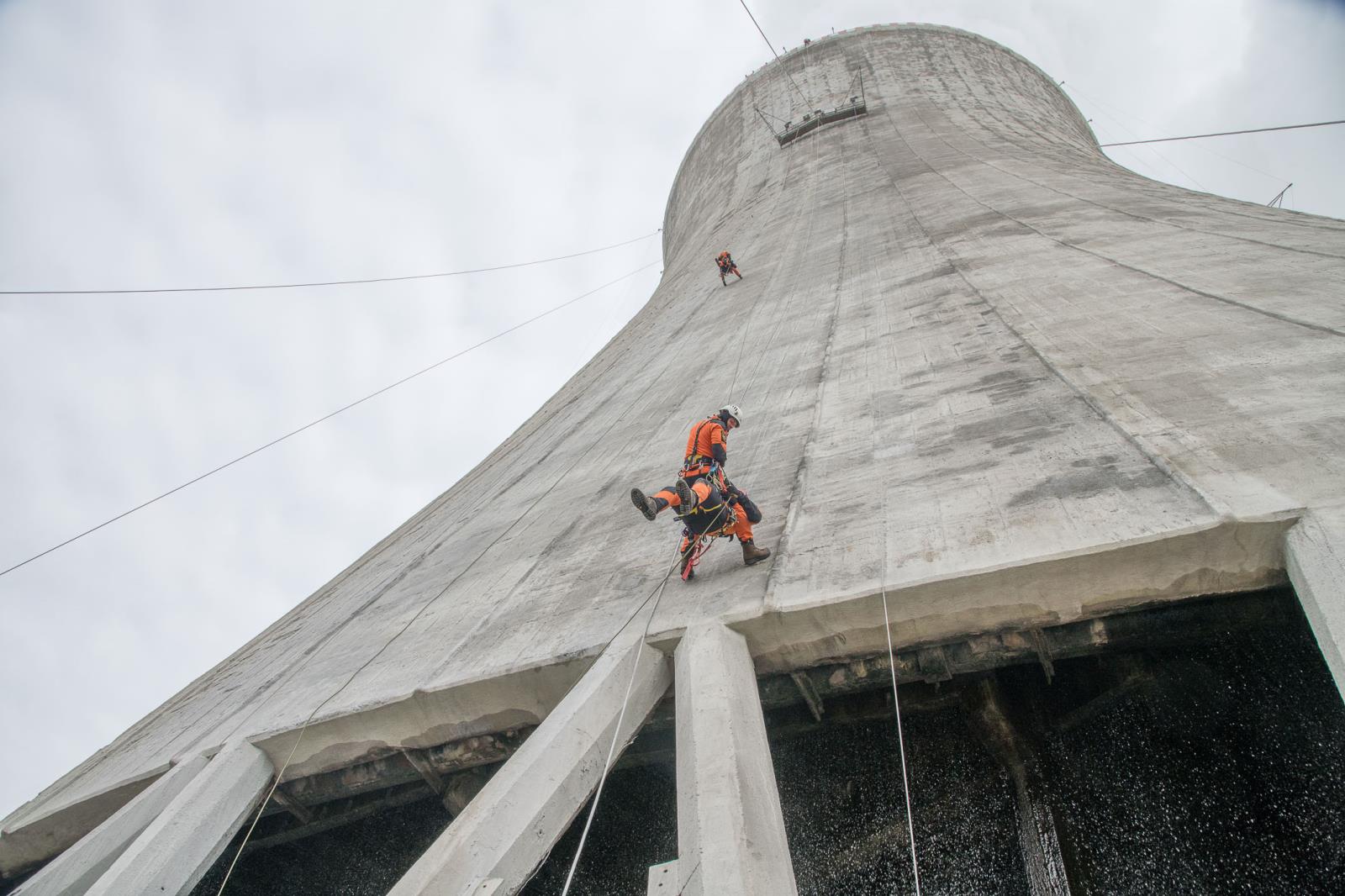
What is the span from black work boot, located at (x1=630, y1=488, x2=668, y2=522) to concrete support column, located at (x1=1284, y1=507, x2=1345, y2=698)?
201 centimetres

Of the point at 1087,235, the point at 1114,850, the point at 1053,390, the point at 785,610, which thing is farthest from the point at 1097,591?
the point at 1087,235

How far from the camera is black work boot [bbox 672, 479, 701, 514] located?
315cm

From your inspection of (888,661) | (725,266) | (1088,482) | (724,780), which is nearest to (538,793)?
(724,780)

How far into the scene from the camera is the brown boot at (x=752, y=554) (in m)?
3.18

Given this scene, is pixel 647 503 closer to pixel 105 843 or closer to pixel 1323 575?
pixel 1323 575

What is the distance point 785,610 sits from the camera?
267 cm

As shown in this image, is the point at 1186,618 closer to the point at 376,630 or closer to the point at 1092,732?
the point at 1092,732

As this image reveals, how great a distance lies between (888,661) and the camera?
268 cm

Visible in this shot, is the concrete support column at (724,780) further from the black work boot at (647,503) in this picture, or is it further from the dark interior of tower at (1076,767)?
the black work boot at (647,503)

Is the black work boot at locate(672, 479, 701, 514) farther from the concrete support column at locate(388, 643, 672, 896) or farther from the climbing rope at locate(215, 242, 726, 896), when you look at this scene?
the concrete support column at locate(388, 643, 672, 896)

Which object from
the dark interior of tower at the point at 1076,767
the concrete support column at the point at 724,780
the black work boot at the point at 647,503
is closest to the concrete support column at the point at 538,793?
the concrete support column at the point at 724,780

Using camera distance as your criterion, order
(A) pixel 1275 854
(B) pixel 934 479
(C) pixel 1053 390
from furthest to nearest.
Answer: (C) pixel 1053 390, (B) pixel 934 479, (A) pixel 1275 854

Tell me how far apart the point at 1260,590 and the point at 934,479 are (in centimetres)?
118

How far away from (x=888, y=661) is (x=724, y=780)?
33.6 inches
